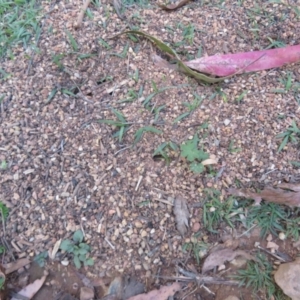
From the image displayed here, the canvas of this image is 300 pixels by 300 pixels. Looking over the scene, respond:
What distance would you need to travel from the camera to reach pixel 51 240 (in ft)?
6.03

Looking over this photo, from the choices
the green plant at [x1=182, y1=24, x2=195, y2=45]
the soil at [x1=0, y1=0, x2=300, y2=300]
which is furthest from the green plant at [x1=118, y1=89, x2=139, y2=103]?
the green plant at [x1=182, y1=24, x2=195, y2=45]

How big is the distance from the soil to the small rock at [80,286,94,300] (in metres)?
0.02

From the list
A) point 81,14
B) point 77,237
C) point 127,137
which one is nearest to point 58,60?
point 81,14

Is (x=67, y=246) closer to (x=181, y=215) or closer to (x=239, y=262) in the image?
(x=181, y=215)

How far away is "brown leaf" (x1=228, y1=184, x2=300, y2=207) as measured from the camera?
1851 mm

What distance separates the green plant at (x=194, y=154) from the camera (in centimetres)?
191

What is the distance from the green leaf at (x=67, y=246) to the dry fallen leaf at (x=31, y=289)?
146 millimetres

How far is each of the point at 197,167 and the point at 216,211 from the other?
7.9 inches

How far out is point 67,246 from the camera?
182 cm

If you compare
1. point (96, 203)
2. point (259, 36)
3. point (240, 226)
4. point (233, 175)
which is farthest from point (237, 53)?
point (96, 203)

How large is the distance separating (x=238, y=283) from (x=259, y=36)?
1209 millimetres

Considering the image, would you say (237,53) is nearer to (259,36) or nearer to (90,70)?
(259,36)

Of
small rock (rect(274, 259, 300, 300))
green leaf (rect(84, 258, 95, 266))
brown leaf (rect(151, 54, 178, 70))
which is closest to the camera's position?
small rock (rect(274, 259, 300, 300))

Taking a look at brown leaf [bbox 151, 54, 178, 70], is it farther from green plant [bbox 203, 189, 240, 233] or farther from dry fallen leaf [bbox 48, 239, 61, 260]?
dry fallen leaf [bbox 48, 239, 61, 260]
